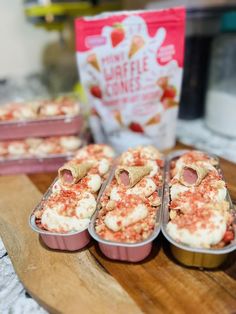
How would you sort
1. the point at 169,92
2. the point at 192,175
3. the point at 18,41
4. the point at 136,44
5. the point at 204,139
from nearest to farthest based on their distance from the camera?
the point at 192,175 → the point at 136,44 → the point at 169,92 → the point at 204,139 → the point at 18,41

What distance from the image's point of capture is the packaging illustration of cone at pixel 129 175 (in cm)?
81

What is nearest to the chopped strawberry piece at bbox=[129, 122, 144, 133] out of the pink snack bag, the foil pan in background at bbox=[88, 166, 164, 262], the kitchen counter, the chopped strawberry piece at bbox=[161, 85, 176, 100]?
the pink snack bag

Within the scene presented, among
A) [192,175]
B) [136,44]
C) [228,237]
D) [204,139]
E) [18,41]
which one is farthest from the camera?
[18,41]

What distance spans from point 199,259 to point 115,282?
20 centimetres

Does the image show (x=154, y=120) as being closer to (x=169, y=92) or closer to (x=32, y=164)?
(x=169, y=92)

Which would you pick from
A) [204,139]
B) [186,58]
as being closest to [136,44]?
[186,58]

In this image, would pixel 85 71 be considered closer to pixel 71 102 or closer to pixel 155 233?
pixel 71 102

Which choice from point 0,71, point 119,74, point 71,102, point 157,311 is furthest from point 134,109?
point 0,71

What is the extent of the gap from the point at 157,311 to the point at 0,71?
1536 millimetres

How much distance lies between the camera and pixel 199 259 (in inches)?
26.1

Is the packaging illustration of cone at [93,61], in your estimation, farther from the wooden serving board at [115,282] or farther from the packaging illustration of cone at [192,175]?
the wooden serving board at [115,282]

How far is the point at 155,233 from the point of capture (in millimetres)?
683

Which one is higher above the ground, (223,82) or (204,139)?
(223,82)

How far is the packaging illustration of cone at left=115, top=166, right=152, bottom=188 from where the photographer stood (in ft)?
2.64
